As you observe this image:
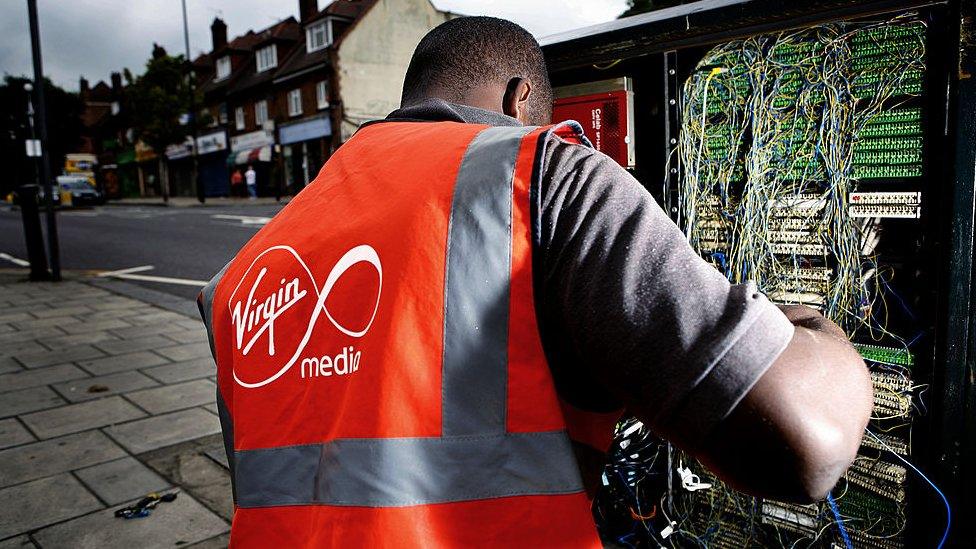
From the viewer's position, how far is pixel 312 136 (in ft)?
106

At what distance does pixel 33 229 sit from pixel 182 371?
19.4ft

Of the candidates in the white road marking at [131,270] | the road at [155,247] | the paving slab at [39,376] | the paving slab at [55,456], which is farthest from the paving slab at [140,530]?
the white road marking at [131,270]

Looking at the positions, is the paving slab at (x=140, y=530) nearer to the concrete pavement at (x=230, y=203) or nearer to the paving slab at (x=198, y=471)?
the paving slab at (x=198, y=471)

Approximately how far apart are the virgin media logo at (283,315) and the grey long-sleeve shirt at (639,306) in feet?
0.87

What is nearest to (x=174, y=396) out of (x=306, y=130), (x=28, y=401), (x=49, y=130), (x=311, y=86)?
(x=28, y=401)

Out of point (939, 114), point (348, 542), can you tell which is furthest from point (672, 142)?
point (348, 542)

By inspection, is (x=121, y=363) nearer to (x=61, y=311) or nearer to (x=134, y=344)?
(x=134, y=344)

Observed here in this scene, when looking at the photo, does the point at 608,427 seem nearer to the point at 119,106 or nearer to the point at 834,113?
the point at 834,113

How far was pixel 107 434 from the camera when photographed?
3.88 m

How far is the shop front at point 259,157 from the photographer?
3500 centimetres

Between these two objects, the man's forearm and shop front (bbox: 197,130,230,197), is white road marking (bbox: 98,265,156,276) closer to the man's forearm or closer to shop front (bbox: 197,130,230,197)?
the man's forearm

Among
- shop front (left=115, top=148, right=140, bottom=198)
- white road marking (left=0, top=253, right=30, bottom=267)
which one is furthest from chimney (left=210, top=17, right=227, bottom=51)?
white road marking (left=0, top=253, right=30, bottom=267)

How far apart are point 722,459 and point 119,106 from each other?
61347 mm

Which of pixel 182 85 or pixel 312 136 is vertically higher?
pixel 182 85
